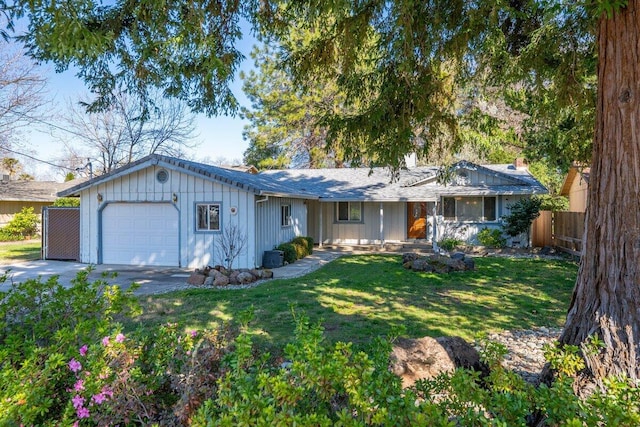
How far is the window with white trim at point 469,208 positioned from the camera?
57.2ft

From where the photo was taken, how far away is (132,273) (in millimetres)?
11422

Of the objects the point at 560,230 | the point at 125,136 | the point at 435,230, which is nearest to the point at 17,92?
the point at 125,136

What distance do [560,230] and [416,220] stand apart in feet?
19.8

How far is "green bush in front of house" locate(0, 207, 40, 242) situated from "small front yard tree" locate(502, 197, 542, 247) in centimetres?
2654

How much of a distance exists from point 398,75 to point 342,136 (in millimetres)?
1329

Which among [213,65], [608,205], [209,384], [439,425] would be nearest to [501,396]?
[439,425]

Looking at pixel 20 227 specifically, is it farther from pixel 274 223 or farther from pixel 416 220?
pixel 416 220

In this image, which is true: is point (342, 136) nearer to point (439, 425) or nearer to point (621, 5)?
point (621, 5)

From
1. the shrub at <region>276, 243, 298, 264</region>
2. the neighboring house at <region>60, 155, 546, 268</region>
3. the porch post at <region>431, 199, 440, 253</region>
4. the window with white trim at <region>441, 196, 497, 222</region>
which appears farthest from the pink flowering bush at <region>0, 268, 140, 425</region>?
the window with white trim at <region>441, 196, 497, 222</region>

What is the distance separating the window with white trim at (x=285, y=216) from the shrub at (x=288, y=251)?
1136 mm

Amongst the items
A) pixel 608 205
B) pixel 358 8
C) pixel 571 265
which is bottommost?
pixel 571 265

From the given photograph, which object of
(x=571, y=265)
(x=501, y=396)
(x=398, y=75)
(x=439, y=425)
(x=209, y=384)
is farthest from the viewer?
A: (x=571, y=265)

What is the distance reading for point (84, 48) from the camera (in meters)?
3.19

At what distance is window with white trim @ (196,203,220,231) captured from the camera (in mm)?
12453
